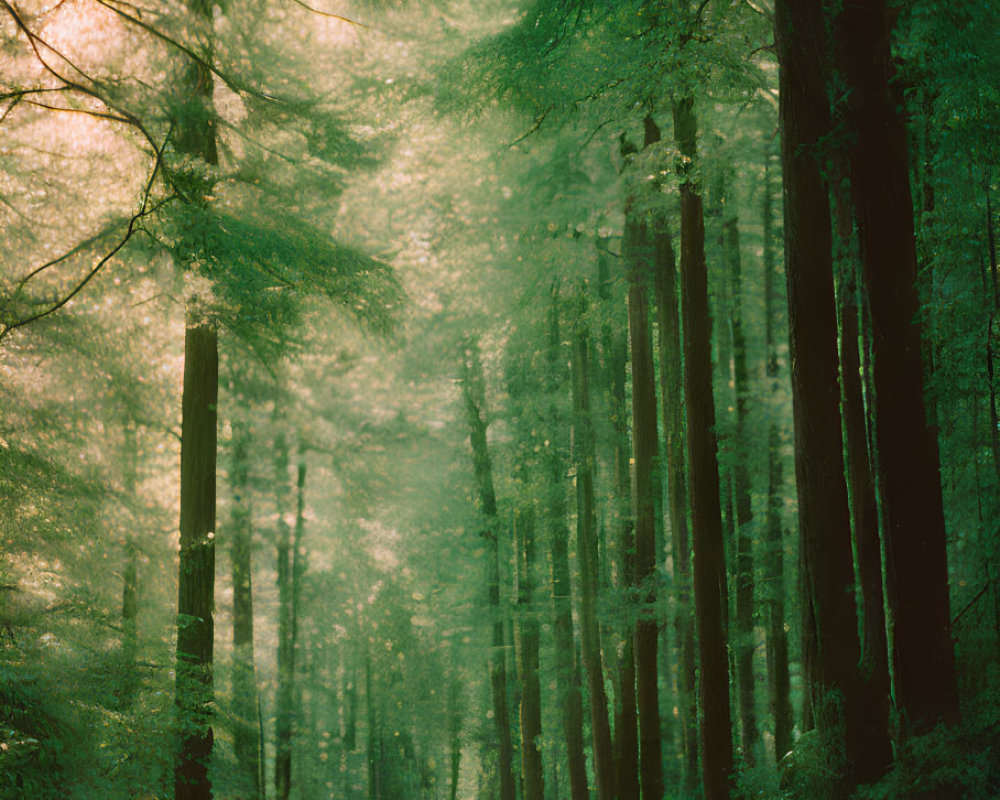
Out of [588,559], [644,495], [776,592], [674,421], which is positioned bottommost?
[776,592]

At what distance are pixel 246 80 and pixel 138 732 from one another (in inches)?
278

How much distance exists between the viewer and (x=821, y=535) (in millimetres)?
6566

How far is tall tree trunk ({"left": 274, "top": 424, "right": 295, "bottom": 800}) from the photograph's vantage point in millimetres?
23703

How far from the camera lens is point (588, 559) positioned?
16.3 m

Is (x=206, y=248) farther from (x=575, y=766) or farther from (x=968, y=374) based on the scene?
(x=575, y=766)

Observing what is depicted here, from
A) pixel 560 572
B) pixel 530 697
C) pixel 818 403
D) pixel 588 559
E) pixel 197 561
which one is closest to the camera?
pixel 818 403

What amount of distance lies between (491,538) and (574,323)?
7.73m

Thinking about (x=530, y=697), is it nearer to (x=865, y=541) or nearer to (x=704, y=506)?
(x=704, y=506)

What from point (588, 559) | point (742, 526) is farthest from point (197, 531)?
point (742, 526)

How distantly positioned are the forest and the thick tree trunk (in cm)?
4

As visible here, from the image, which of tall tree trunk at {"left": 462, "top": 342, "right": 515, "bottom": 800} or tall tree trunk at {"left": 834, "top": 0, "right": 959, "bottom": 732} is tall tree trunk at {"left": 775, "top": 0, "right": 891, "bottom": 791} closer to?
tall tree trunk at {"left": 834, "top": 0, "right": 959, "bottom": 732}

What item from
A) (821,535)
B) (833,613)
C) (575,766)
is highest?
(821,535)

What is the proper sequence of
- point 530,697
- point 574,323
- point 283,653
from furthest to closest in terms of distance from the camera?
1. point 283,653
2. point 530,697
3. point 574,323

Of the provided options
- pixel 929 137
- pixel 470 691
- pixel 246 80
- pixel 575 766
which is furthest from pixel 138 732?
pixel 470 691
